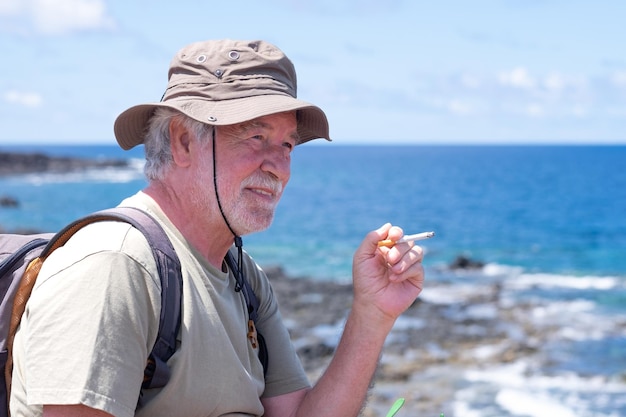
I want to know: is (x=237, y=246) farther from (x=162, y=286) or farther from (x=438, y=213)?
(x=438, y=213)

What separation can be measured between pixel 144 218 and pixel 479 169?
4187 inches

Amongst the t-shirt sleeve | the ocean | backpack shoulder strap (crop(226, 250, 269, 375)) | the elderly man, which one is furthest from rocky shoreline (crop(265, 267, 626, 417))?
the t-shirt sleeve

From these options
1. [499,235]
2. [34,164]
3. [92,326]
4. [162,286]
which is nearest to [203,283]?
[162,286]

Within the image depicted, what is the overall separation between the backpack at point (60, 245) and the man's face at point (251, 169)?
13.6 inches

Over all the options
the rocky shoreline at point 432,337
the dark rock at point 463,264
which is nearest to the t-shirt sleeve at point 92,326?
the rocky shoreline at point 432,337

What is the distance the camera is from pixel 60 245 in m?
Result: 2.35

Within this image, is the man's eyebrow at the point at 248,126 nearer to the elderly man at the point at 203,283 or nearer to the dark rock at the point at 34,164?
the elderly man at the point at 203,283

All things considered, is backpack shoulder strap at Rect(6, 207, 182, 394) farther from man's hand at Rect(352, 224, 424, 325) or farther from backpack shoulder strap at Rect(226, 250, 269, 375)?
man's hand at Rect(352, 224, 424, 325)

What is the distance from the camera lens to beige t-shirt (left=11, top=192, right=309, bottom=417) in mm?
2082

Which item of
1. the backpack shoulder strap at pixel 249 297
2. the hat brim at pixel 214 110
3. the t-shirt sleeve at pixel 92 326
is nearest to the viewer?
the t-shirt sleeve at pixel 92 326

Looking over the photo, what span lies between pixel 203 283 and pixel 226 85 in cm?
62

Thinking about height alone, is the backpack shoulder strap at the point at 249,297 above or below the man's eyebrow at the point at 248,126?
below

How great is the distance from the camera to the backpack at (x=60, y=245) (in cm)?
227

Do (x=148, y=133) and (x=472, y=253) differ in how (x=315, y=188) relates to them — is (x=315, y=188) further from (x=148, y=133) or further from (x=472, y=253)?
(x=148, y=133)
